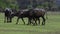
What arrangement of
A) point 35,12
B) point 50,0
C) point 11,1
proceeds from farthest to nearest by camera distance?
point 50,0, point 11,1, point 35,12

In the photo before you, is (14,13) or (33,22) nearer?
(33,22)

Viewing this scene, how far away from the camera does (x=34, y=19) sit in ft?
108

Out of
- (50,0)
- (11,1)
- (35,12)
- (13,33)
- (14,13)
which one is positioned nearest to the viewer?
(13,33)

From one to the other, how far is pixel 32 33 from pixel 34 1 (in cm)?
12614

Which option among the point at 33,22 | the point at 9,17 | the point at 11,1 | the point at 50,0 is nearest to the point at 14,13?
the point at 9,17

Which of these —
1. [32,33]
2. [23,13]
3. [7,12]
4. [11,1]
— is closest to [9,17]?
[7,12]

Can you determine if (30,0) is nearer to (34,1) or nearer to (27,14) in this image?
(34,1)

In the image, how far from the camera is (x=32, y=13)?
3272 centimetres

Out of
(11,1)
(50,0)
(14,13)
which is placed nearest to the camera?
(14,13)

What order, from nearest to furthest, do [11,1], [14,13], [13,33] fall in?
[13,33], [14,13], [11,1]

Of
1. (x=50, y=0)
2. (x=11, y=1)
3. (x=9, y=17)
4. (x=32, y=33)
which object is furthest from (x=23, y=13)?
(x=50, y=0)

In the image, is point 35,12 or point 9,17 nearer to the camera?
point 35,12

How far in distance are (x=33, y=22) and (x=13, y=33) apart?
10215 millimetres

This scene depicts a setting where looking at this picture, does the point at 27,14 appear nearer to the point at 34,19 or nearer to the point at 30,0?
the point at 34,19
